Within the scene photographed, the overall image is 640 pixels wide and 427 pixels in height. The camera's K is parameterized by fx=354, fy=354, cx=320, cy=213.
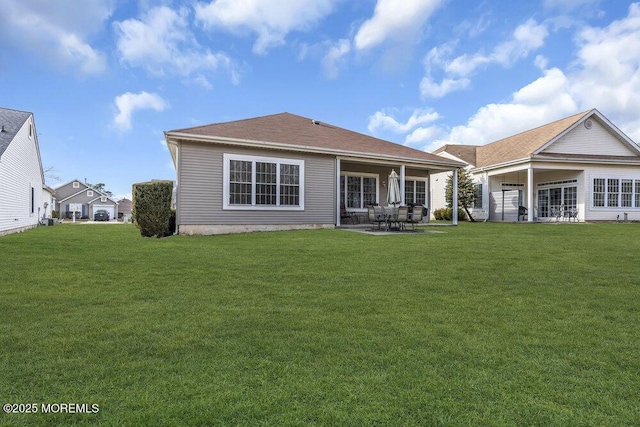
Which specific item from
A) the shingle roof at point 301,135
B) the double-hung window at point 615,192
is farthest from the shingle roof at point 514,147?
the shingle roof at point 301,135

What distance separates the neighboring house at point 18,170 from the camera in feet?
47.8

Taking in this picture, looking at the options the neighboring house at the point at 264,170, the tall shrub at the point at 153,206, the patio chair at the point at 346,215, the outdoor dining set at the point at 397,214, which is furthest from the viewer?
the patio chair at the point at 346,215

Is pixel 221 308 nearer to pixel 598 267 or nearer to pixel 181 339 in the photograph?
pixel 181 339

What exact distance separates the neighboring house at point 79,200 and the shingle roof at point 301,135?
44128mm

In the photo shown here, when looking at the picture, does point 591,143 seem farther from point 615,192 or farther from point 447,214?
point 447,214

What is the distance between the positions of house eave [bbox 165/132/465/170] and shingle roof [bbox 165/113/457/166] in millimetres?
37

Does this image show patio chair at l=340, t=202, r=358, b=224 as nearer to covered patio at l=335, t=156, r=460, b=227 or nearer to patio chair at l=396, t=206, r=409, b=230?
covered patio at l=335, t=156, r=460, b=227

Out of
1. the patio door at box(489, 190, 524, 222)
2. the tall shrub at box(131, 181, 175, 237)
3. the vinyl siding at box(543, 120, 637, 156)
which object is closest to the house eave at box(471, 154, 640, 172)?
the vinyl siding at box(543, 120, 637, 156)

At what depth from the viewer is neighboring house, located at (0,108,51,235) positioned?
1455 cm

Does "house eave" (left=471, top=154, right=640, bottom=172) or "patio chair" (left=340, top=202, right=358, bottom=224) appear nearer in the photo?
"patio chair" (left=340, top=202, right=358, bottom=224)

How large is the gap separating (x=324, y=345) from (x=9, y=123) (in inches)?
809

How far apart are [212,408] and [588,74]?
27.5 meters

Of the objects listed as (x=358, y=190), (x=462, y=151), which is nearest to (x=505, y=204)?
(x=462, y=151)

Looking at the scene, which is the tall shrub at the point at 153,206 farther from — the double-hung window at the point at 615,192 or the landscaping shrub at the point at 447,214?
the double-hung window at the point at 615,192
